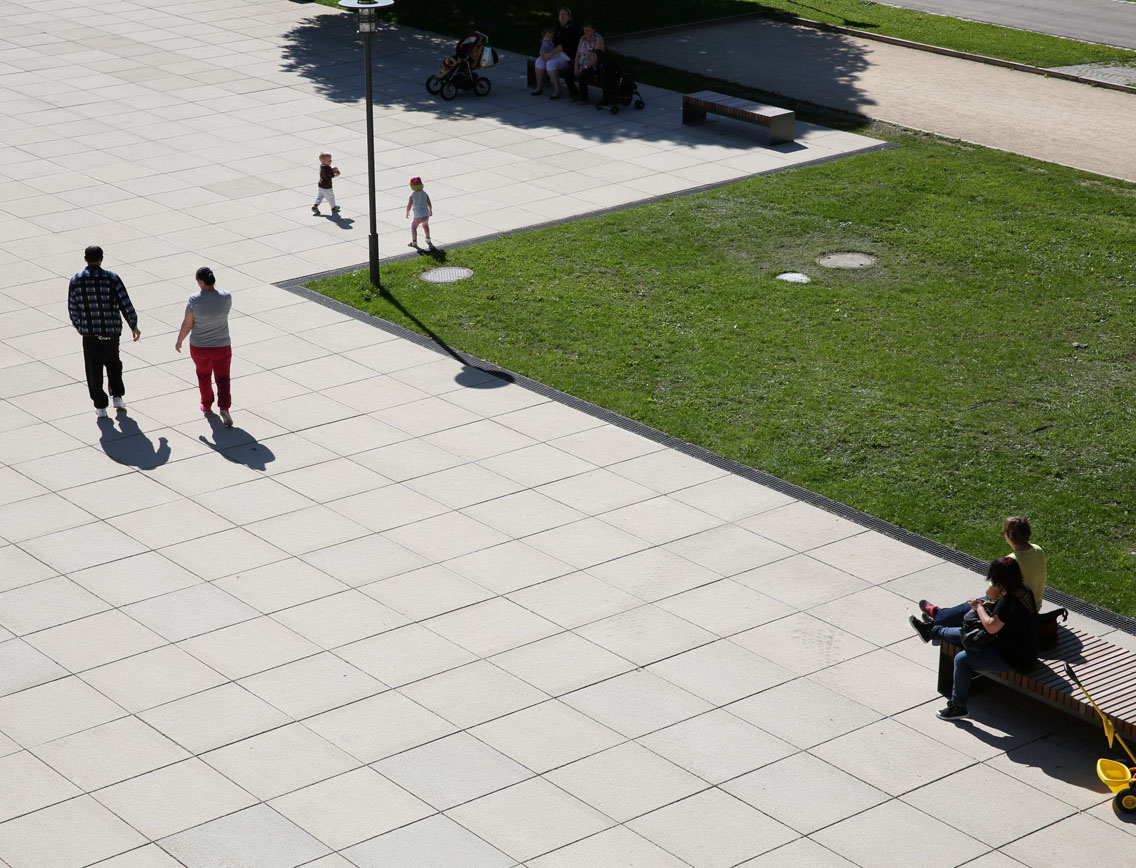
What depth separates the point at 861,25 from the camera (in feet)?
101

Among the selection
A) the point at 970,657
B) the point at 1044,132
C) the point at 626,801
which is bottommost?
the point at 626,801

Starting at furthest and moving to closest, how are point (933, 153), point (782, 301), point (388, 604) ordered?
point (933, 153)
point (782, 301)
point (388, 604)

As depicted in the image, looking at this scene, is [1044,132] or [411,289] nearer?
[411,289]

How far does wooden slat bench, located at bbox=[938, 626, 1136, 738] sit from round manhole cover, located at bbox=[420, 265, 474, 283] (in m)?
8.95

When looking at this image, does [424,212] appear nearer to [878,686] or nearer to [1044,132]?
[878,686]

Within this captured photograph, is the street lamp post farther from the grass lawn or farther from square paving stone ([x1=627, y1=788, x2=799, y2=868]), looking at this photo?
the grass lawn

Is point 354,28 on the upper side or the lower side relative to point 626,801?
upper

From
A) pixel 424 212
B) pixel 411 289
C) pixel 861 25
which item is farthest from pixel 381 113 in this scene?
pixel 861 25

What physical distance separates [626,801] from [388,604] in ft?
9.31

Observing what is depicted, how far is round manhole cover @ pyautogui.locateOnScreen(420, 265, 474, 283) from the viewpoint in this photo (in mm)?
16688

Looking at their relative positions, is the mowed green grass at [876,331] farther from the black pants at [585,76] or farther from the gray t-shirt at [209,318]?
the black pants at [585,76]

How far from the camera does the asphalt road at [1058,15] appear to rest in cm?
3127

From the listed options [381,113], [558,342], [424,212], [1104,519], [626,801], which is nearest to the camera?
[626,801]

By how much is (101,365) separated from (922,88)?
1786 centimetres
